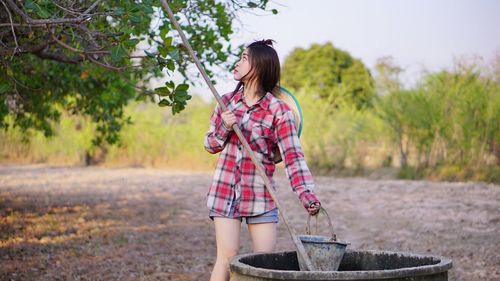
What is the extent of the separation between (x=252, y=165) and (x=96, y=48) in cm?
172

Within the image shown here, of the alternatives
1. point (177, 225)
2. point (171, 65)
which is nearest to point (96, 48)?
point (171, 65)

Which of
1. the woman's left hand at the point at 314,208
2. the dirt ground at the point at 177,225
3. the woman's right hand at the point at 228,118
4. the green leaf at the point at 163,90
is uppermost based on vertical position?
the green leaf at the point at 163,90

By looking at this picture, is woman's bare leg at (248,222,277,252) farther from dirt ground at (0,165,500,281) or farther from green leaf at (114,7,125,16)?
dirt ground at (0,165,500,281)

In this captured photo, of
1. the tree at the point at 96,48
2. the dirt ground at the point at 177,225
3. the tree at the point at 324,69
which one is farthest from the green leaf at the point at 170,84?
the tree at the point at 324,69

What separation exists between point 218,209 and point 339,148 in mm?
14019

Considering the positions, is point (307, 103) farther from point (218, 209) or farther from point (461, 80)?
point (218, 209)

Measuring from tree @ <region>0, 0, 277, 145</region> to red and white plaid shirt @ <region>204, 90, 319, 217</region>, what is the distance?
546 mm

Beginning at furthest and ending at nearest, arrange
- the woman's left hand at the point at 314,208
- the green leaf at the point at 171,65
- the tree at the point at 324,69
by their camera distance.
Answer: the tree at the point at 324,69
the green leaf at the point at 171,65
the woman's left hand at the point at 314,208

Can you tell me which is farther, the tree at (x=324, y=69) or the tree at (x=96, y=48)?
the tree at (x=324, y=69)

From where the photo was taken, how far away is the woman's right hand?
361cm

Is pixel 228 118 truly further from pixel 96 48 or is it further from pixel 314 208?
pixel 96 48

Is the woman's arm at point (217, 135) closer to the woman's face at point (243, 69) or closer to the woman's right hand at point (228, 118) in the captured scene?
the woman's right hand at point (228, 118)

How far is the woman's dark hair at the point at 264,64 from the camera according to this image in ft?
12.7

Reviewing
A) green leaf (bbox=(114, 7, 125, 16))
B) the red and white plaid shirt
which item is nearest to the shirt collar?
the red and white plaid shirt
